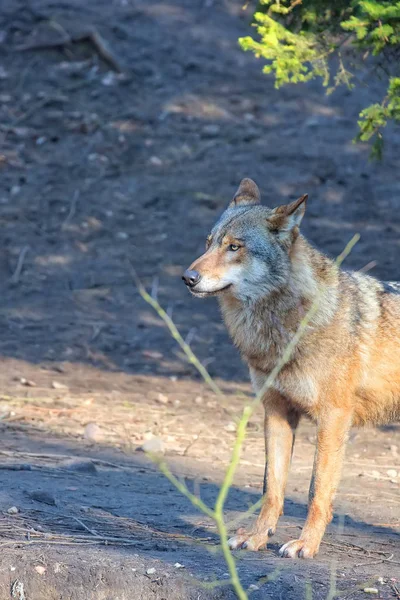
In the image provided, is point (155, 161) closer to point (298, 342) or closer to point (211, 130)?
point (211, 130)

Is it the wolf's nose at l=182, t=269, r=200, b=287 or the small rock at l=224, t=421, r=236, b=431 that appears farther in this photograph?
the small rock at l=224, t=421, r=236, b=431

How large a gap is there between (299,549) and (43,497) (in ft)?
6.06

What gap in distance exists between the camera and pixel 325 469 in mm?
5555

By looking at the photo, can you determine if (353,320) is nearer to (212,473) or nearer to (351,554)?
(351,554)

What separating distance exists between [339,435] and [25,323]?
6.26m

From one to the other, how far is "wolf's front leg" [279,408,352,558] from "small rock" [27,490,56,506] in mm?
1678

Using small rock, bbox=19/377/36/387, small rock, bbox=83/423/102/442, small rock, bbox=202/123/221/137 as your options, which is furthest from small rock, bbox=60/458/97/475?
small rock, bbox=202/123/221/137

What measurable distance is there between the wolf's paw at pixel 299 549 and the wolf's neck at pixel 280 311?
1.18 m

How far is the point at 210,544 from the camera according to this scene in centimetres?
564

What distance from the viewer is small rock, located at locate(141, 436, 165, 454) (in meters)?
7.92

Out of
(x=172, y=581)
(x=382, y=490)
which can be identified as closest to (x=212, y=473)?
(x=382, y=490)

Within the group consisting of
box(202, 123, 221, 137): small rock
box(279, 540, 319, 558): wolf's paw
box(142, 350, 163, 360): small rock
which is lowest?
box(142, 350, 163, 360): small rock

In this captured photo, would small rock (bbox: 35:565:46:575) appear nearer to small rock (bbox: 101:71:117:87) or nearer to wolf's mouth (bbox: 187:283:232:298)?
wolf's mouth (bbox: 187:283:232:298)

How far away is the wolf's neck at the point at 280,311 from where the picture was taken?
571 centimetres
